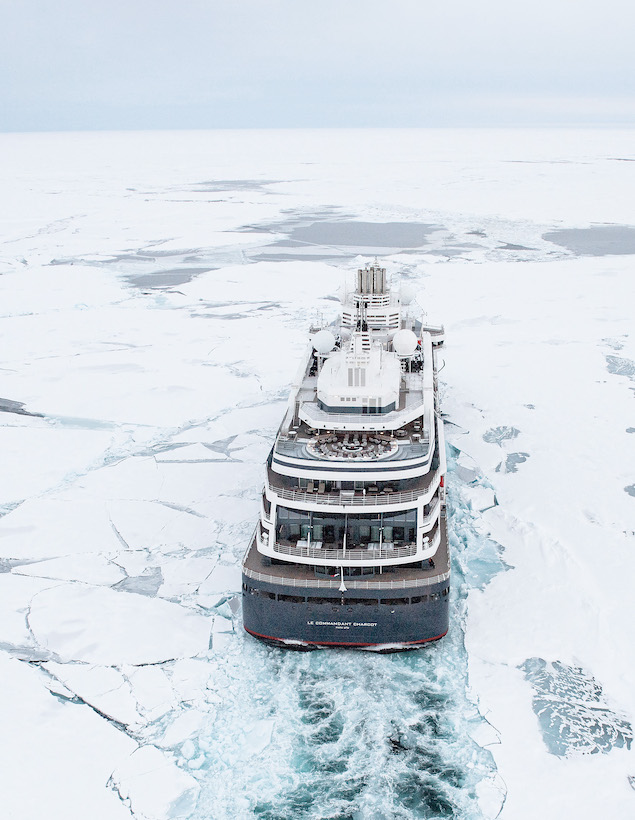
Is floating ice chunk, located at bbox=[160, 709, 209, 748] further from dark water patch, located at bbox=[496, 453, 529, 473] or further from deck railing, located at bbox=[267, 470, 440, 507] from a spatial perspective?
dark water patch, located at bbox=[496, 453, 529, 473]

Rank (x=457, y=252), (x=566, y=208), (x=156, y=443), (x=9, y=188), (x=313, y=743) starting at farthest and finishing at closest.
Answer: (x=9, y=188), (x=566, y=208), (x=457, y=252), (x=156, y=443), (x=313, y=743)

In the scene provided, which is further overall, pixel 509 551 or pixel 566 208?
pixel 566 208

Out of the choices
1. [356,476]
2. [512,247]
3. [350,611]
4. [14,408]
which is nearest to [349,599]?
[350,611]

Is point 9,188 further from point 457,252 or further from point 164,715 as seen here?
point 164,715

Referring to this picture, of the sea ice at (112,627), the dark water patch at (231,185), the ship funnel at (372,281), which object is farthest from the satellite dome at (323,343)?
the dark water patch at (231,185)

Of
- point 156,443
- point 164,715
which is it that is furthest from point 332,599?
point 156,443

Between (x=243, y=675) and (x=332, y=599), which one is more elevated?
(x=332, y=599)

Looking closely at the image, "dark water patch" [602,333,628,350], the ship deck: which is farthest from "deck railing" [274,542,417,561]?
"dark water patch" [602,333,628,350]

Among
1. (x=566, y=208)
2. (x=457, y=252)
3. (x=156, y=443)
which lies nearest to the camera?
(x=156, y=443)
